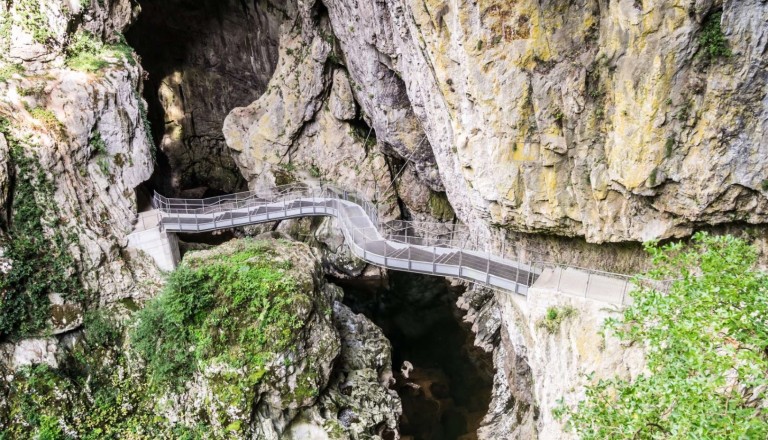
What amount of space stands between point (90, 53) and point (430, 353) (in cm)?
1984

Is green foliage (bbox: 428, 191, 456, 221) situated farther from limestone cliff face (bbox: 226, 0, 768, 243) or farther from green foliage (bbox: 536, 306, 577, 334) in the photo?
green foliage (bbox: 536, 306, 577, 334)

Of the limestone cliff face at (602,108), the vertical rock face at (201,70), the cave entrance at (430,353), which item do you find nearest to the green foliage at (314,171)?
the cave entrance at (430,353)

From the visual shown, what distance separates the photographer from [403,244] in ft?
53.7

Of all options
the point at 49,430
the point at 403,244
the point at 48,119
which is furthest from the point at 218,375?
the point at 48,119

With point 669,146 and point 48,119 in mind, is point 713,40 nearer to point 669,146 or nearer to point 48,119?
point 669,146

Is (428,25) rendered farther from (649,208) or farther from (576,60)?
(649,208)

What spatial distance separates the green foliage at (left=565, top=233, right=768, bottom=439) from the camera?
191 inches

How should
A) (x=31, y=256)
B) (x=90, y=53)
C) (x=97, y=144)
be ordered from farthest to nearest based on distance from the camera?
(x=90, y=53), (x=97, y=144), (x=31, y=256)

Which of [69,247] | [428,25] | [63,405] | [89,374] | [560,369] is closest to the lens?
[560,369]

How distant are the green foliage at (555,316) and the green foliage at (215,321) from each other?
7.65 m

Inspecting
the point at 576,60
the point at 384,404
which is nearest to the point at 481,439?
the point at 384,404

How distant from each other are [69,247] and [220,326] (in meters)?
6.76

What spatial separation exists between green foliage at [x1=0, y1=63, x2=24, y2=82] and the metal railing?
6.47 metres

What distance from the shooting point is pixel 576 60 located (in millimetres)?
10719
